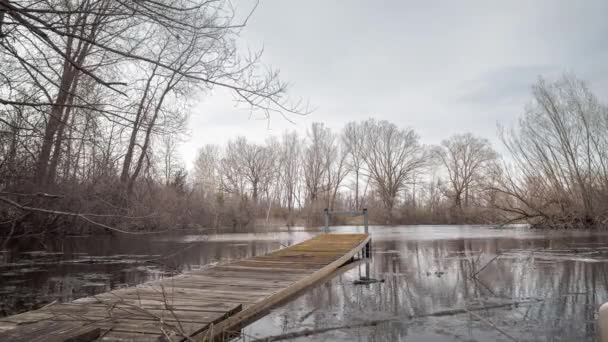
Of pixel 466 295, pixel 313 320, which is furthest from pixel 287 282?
pixel 466 295

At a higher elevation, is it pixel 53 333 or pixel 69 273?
pixel 53 333

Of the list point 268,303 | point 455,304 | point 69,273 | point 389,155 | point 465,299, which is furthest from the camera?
point 389,155

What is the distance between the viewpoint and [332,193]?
50.1 metres

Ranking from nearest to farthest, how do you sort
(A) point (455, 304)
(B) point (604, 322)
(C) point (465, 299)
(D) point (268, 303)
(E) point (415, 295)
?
(B) point (604, 322) → (D) point (268, 303) → (A) point (455, 304) → (C) point (465, 299) → (E) point (415, 295)

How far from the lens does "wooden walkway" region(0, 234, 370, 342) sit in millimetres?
3352

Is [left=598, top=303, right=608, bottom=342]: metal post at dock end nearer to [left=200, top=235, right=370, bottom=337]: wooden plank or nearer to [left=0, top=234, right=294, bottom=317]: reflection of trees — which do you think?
[left=200, top=235, right=370, bottom=337]: wooden plank

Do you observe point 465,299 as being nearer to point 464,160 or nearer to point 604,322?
point 604,322

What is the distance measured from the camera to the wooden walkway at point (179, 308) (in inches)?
132

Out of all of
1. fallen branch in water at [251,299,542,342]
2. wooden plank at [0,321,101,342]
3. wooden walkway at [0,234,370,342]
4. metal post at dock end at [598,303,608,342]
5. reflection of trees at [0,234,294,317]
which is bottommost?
fallen branch in water at [251,299,542,342]

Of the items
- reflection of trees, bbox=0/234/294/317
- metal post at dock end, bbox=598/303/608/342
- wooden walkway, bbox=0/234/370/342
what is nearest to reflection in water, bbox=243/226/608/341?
wooden walkway, bbox=0/234/370/342

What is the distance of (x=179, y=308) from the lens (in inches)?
172

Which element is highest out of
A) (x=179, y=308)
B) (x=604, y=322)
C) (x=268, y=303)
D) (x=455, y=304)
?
(x=604, y=322)

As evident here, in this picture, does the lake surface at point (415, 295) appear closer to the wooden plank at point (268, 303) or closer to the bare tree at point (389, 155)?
the wooden plank at point (268, 303)

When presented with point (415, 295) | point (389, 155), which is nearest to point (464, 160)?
point (389, 155)
